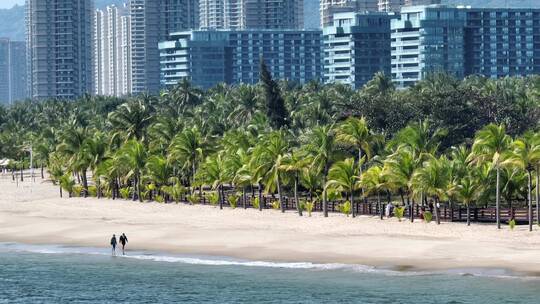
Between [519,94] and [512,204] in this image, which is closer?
[512,204]

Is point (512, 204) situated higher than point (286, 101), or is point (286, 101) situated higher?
point (286, 101)

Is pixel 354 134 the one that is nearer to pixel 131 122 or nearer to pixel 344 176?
pixel 344 176

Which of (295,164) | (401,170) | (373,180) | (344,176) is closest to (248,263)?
(401,170)

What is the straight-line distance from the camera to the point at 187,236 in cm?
9262

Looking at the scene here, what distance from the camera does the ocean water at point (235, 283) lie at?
67188 mm

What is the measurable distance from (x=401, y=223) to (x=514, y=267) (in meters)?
18.6

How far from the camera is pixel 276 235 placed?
9012cm

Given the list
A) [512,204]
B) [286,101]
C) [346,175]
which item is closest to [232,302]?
[346,175]

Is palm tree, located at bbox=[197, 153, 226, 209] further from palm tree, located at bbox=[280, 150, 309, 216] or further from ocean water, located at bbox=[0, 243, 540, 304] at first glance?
ocean water, located at bbox=[0, 243, 540, 304]

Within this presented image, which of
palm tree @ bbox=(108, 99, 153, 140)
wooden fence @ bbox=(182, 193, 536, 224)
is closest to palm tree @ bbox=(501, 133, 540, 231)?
wooden fence @ bbox=(182, 193, 536, 224)

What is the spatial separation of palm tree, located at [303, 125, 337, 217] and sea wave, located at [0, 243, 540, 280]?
1664 centimetres

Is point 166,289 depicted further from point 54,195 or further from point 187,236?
point 54,195

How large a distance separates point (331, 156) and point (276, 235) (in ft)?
→ 33.0

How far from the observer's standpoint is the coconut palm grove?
8844 cm
